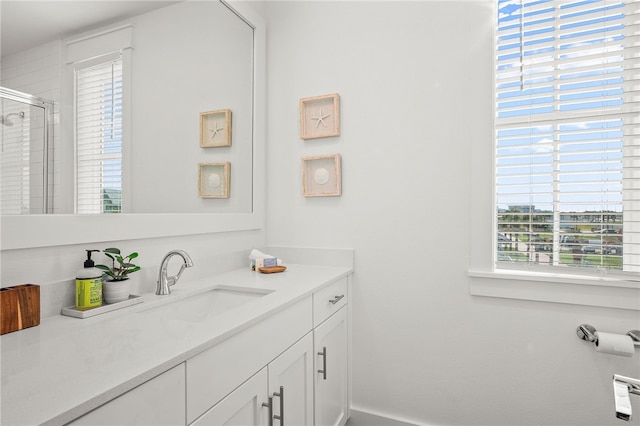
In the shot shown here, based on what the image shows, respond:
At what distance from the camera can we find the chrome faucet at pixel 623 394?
775 mm

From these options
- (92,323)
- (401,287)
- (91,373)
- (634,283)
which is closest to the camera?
(91,373)

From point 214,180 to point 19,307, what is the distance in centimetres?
87

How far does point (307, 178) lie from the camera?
1869 mm

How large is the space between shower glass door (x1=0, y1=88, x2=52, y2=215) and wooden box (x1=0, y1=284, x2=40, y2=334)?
0.66 feet

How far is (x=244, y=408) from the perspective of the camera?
937 mm

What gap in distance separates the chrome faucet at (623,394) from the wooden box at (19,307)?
1.44 m

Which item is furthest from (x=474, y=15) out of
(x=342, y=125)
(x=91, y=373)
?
(x=91, y=373)

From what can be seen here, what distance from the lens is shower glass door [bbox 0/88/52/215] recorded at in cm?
87

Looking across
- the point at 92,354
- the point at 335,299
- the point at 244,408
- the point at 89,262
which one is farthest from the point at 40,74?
the point at 335,299

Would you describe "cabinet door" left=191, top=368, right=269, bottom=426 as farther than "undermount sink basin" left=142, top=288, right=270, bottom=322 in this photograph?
No

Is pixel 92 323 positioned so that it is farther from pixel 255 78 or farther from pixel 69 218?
pixel 255 78

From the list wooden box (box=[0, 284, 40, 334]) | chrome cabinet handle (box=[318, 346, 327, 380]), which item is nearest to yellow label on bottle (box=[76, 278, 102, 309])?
wooden box (box=[0, 284, 40, 334])

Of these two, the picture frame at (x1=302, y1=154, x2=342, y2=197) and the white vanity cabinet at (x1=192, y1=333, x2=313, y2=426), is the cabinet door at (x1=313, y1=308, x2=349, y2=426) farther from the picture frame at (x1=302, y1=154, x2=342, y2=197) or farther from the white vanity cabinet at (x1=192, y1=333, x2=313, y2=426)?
the picture frame at (x1=302, y1=154, x2=342, y2=197)

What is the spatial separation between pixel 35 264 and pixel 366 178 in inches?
53.0
